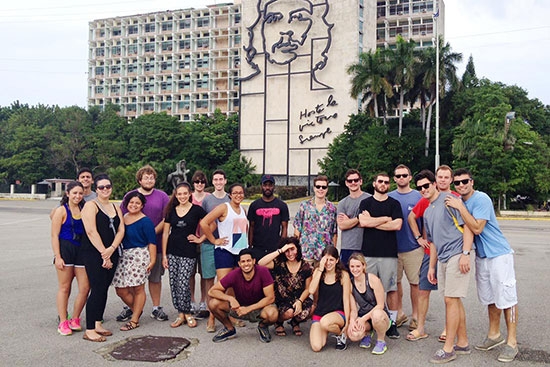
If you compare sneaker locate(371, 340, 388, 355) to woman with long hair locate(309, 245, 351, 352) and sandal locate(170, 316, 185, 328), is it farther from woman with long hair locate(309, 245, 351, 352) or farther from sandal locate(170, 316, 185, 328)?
sandal locate(170, 316, 185, 328)

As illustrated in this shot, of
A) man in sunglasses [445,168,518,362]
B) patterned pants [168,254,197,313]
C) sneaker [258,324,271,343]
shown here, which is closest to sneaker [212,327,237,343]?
sneaker [258,324,271,343]

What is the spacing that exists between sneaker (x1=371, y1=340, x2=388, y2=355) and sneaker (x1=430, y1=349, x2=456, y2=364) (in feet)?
1.66

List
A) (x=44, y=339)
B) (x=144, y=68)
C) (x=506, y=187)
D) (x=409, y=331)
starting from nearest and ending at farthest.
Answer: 1. (x=44, y=339)
2. (x=409, y=331)
3. (x=506, y=187)
4. (x=144, y=68)

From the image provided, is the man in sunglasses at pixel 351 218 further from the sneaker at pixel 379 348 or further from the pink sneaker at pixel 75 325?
the pink sneaker at pixel 75 325

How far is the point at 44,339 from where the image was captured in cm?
Answer: 563

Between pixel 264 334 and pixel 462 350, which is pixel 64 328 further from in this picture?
pixel 462 350

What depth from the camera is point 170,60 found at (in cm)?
7875

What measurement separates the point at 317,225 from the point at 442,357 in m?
2.16

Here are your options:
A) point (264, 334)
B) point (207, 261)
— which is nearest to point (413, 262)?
point (264, 334)

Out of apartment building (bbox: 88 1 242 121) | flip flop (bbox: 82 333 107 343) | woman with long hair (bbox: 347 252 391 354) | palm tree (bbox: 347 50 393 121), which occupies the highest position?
apartment building (bbox: 88 1 242 121)

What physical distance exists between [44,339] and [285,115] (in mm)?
48213

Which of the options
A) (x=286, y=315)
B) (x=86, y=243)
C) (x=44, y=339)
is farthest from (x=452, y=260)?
(x=44, y=339)

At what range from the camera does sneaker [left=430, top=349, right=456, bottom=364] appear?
4.97 m

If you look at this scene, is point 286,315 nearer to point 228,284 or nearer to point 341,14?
point 228,284
